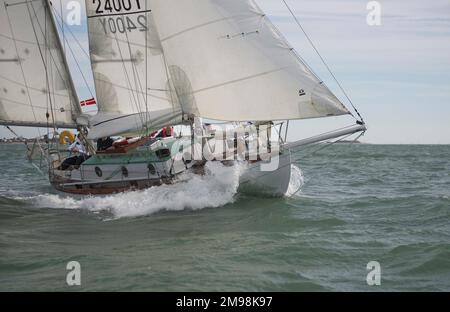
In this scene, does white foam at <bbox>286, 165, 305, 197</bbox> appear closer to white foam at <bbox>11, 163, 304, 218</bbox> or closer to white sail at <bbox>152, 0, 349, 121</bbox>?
white foam at <bbox>11, 163, 304, 218</bbox>

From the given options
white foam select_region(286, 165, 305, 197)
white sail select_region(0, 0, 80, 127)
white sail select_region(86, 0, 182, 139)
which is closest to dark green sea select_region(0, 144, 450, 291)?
white foam select_region(286, 165, 305, 197)

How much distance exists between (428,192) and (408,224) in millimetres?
7578

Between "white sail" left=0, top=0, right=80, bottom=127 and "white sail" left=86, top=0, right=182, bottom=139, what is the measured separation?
2.62m

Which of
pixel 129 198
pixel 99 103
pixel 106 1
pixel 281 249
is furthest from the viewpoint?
pixel 99 103

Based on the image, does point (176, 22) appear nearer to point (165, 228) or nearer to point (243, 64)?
point (243, 64)

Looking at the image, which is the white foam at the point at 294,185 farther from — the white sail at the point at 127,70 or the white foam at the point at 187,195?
the white sail at the point at 127,70

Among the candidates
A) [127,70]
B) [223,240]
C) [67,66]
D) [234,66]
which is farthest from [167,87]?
[223,240]

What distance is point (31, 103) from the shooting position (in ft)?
74.2

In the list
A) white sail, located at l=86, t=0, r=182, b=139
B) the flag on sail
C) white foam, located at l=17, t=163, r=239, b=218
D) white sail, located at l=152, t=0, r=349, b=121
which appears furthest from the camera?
the flag on sail

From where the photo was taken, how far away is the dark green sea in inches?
390

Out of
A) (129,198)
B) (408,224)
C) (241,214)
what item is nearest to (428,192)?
(408,224)

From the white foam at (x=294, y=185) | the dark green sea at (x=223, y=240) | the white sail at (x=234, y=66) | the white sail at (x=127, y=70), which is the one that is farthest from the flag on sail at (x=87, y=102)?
the white foam at (x=294, y=185)

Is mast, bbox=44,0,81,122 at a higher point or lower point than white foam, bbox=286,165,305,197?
higher

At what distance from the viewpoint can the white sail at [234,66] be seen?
15.4m
